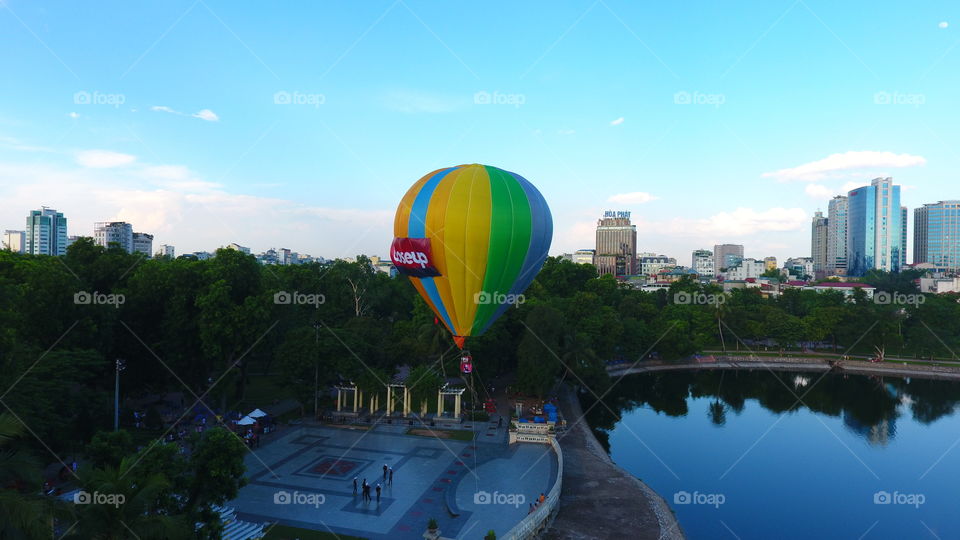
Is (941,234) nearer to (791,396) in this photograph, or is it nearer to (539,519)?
(791,396)

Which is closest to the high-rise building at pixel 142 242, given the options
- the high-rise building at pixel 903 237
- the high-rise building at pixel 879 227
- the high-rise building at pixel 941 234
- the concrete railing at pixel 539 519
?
the concrete railing at pixel 539 519

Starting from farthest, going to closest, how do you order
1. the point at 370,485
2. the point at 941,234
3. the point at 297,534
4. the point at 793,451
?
the point at 941,234 → the point at 793,451 → the point at 370,485 → the point at 297,534

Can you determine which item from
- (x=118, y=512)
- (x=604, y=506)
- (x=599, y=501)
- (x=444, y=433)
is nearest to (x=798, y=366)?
(x=444, y=433)

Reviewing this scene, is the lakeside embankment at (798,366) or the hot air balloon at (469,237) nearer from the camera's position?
the hot air balloon at (469,237)

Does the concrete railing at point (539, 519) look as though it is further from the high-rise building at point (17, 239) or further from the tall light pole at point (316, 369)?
the high-rise building at point (17, 239)

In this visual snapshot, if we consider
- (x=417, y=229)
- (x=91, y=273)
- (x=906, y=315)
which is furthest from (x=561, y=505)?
(x=906, y=315)
